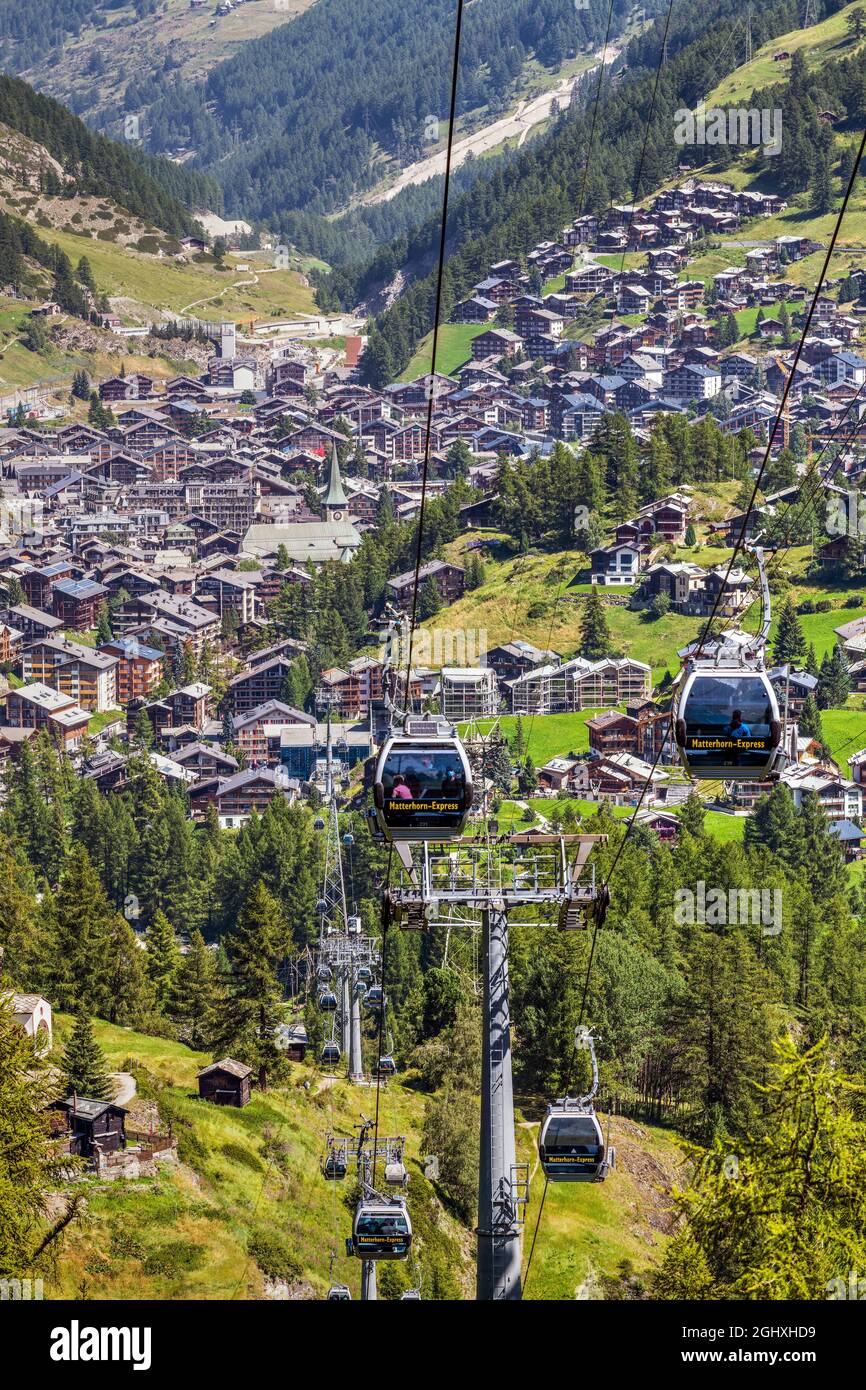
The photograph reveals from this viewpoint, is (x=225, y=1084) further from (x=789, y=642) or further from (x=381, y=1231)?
(x=789, y=642)

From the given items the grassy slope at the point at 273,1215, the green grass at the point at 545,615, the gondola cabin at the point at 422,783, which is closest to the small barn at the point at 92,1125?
the grassy slope at the point at 273,1215

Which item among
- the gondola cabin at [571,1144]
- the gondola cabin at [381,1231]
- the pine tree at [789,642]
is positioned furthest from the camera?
the pine tree at [789,642]

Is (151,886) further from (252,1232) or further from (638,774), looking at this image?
(252,1232)

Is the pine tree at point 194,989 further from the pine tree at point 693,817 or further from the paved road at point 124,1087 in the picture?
the pine tree at point 693,817

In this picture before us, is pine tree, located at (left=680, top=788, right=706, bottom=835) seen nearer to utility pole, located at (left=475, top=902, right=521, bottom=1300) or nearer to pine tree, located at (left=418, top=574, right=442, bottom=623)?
pine tree, located at (left=418, top=574, right=442, bottom=623)

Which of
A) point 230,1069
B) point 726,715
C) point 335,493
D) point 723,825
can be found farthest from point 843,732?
point 726,715
